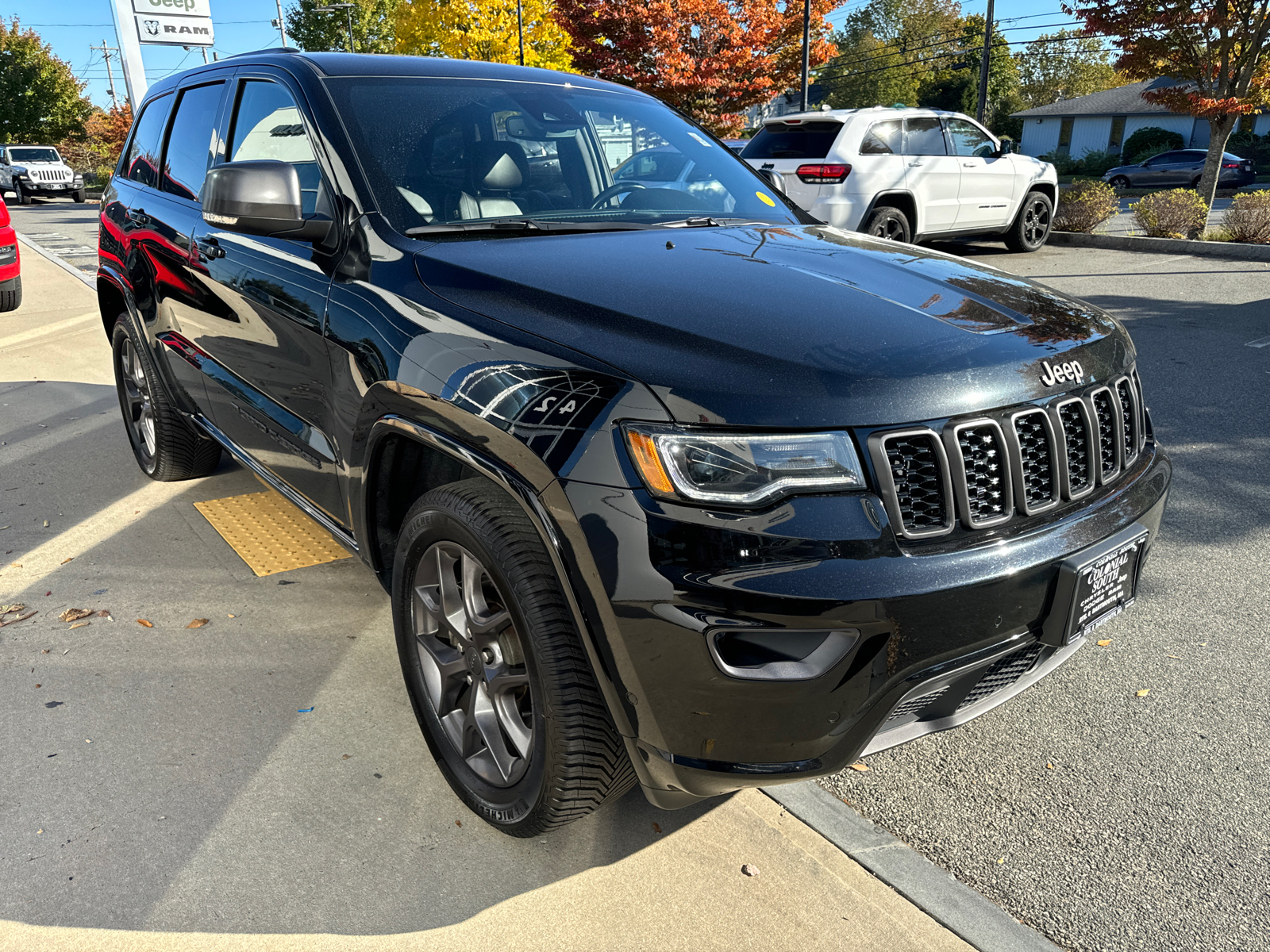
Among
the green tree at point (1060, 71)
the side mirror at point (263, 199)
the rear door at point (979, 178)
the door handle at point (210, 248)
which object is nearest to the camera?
the side mirror at point (263, 199)

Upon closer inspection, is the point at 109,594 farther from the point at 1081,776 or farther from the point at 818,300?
the point at 1081,776

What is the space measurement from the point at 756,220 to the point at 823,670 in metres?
1.82

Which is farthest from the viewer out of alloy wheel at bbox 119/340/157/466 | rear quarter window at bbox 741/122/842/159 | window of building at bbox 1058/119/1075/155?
window of building at bbox 1058/119/1075/155

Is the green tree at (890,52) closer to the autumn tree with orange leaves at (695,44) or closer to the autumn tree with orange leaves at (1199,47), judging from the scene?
the autumn tree with orange leaves at (695,44)

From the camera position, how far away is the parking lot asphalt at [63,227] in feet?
48.7

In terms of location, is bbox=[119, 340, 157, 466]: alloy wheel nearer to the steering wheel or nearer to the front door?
the front door

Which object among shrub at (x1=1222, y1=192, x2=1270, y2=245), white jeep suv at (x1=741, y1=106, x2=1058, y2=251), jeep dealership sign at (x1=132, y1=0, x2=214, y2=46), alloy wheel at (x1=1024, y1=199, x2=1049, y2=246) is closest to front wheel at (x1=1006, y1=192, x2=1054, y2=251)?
alloy wheel at (x1=1024, y1=199, x2=1049, y2=246)

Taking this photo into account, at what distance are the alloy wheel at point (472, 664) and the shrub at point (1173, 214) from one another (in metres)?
13.2

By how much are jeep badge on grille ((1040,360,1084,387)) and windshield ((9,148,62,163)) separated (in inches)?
1455

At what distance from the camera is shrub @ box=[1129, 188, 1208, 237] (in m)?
12.5

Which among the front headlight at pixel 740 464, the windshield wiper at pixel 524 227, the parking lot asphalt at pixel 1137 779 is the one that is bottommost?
the parking lot asphalt at pixel 1137 779

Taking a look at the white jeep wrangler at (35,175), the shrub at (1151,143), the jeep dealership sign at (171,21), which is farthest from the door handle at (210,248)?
the shrub at (1151,143)

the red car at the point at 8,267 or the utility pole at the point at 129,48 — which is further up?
the utility pole at the point at 129,48

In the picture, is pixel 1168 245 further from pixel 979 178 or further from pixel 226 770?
pixel 226 770
